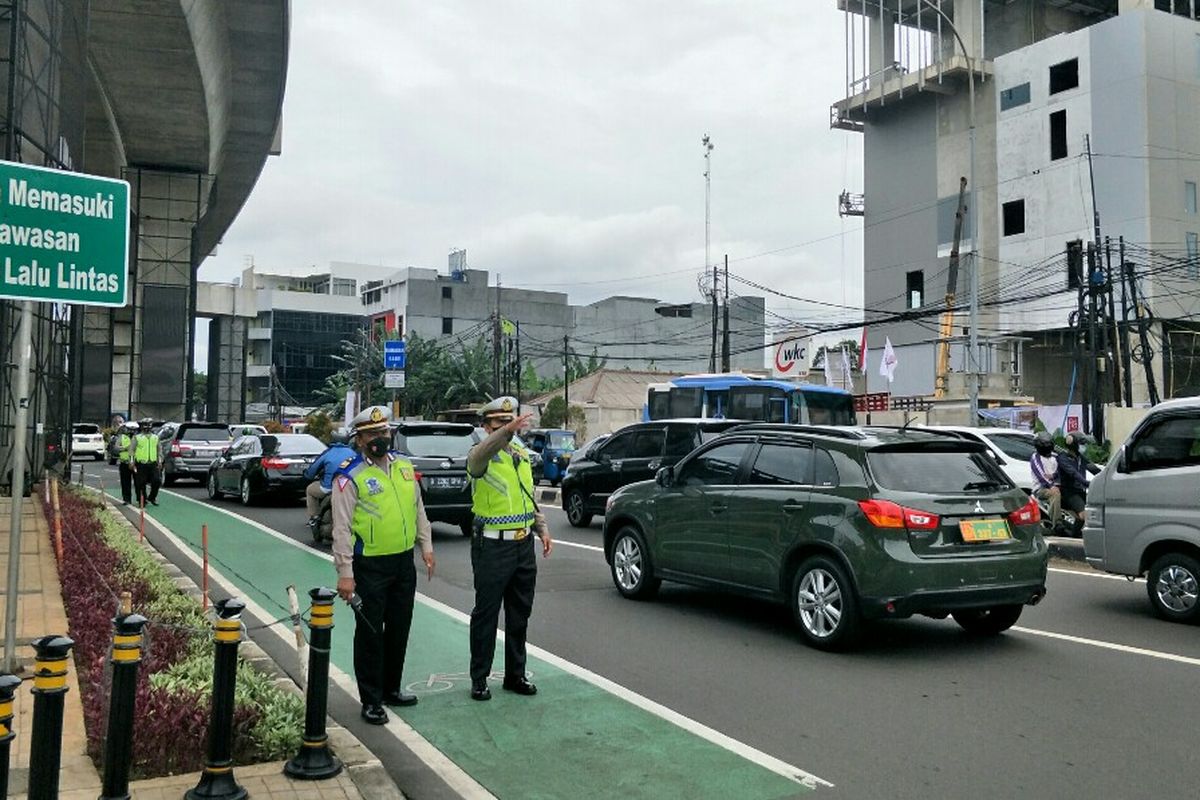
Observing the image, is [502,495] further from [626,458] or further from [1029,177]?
[1029,177]

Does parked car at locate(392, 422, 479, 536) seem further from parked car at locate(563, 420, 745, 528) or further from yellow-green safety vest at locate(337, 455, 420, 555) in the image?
yellow-green safety vest at locate(337, 455, 420, 555)

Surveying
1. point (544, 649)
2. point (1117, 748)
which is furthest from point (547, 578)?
point (1117, 748)

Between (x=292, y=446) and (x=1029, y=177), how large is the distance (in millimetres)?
38502

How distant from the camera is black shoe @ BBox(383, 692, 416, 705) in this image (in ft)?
19.9

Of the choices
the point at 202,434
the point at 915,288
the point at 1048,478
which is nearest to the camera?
the point at 1048,478

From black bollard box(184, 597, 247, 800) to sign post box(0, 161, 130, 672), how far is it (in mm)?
1732

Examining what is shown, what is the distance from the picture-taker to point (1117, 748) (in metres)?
5.32

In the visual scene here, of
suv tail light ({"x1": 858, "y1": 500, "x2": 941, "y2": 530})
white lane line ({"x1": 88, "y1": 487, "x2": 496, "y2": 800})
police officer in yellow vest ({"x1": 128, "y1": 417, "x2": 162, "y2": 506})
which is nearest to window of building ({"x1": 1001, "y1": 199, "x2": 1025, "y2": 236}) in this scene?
police officer in yellow vest ({"x1": 128, "y1": 417, "x2": 162, "y2": 506})

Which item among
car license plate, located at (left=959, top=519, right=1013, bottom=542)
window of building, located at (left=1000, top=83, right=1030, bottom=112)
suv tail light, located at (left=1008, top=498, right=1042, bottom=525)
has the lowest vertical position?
car license plate, located at (left=959, top=519, right=1013, bottom=542)

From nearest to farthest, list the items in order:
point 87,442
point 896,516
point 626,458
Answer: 1. point 896,516
2. point 626,458
3. point 87,442

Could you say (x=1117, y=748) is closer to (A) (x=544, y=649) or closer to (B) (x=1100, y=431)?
(A) (x=544, y=649)

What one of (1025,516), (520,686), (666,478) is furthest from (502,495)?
(1025,516)

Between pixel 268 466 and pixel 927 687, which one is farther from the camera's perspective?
pixel 268 466

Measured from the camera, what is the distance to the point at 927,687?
6.54 meters
